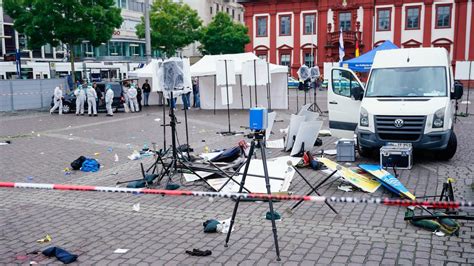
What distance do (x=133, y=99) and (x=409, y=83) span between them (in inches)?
738

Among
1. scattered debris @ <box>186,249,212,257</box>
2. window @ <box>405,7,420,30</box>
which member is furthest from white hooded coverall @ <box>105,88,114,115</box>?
window @ <box>405,7,420,30</box>

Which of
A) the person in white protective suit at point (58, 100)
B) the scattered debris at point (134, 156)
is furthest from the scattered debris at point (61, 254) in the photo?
the person in white protective suit at point (58, 100)

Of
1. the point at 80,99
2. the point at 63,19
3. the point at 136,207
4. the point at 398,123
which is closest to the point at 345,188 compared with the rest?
the point at 398,123

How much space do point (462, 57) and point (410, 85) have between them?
140 ft

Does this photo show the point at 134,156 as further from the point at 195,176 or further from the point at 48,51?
the point at 48,51

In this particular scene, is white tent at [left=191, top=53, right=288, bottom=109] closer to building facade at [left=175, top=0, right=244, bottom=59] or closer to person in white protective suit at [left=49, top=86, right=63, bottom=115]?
person in white protective suit at [left=49, top=86, right=63, bottom=115]

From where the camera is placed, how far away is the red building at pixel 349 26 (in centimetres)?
5007

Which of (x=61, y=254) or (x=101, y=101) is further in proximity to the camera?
(x=101, y=101)

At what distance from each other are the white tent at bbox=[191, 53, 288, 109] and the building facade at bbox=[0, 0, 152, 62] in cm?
3715

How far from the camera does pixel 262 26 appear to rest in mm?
59812

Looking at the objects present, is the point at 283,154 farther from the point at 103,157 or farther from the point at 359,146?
the point at 103,157

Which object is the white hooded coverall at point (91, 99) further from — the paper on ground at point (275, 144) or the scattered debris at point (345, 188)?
the scattered debris at point (345, 188)

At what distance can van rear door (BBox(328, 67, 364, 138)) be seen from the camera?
522 inches

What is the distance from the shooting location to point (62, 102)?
27516 millimetres
